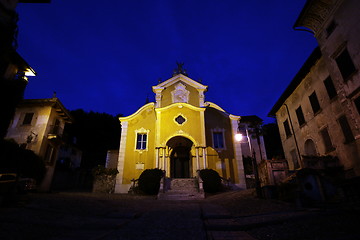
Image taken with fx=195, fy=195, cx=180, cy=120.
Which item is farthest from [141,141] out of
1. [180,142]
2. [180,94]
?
[180,94]

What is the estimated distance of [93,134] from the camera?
44.5 m

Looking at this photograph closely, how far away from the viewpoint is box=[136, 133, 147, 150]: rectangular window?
21.1 meters

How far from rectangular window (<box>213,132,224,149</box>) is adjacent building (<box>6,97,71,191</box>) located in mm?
16700

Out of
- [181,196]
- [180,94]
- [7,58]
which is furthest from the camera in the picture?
[180,94]

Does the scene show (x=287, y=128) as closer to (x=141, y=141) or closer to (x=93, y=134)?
(x=141, y=141)

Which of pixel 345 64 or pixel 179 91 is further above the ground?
pixel 179 91

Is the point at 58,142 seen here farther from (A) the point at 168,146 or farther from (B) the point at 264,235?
(B) the point at 264,235

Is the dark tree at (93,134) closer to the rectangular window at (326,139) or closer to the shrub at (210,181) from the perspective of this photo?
the shrub at (210,181)

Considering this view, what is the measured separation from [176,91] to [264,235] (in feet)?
66.2

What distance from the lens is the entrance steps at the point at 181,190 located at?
47.1 feet

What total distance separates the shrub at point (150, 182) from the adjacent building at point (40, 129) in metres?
10.5

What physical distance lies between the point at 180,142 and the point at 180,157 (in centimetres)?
176

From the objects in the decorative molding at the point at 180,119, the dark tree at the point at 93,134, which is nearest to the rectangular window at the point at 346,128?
the decorative molding at the point at 180,119

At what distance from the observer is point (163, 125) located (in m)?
20.2
